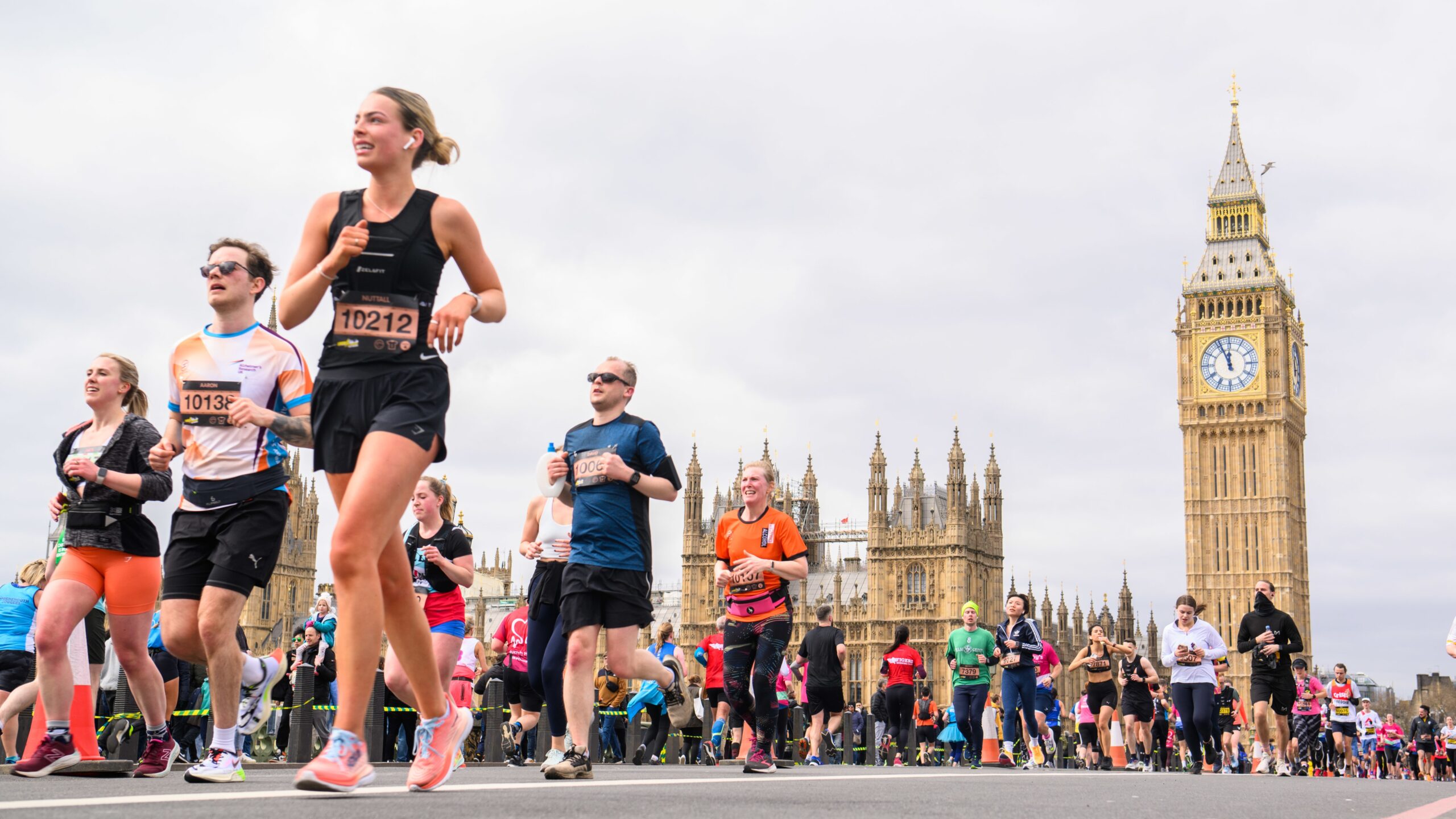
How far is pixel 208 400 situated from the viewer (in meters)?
5.98

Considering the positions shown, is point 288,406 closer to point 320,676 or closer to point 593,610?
point 593,610

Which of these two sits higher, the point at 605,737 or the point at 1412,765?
the point at 605,737

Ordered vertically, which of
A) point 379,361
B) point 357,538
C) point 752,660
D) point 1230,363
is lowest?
point 752,660

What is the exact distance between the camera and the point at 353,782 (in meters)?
4.43

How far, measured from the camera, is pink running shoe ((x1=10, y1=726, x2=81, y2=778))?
6.36m

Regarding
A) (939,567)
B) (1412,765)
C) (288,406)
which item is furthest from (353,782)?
(939,567)

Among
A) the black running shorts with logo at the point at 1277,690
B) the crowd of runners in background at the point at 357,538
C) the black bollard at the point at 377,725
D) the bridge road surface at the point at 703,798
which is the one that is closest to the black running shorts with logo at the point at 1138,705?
the black running shorts with logo at the point at 1277,690

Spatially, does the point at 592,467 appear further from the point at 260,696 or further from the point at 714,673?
the point at 714,673

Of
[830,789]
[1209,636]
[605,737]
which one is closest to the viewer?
[830,789]

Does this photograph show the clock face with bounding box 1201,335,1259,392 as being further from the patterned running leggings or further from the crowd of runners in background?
the patterned running leggings

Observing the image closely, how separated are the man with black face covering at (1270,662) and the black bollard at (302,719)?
8.48 metres

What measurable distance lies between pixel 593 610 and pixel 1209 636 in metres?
8.38

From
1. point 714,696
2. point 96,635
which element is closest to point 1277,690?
point 714,696

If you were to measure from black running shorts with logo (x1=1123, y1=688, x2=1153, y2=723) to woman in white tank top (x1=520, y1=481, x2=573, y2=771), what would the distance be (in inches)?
370
